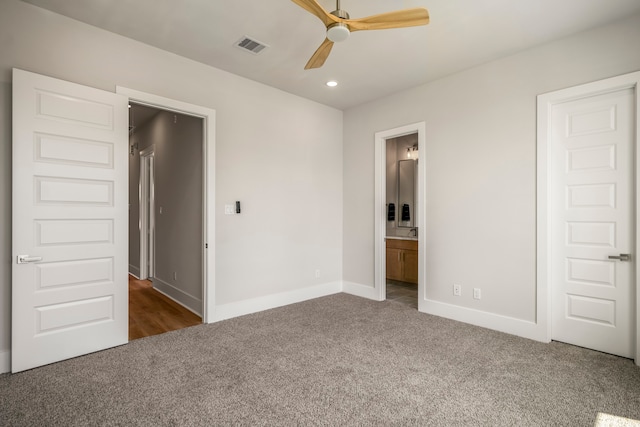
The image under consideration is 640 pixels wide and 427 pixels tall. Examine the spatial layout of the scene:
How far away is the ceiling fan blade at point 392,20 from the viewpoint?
2.06m

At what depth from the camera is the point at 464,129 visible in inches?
145

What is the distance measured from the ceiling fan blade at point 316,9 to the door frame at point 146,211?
4545mm

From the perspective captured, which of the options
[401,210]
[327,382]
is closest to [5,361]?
[327,382]

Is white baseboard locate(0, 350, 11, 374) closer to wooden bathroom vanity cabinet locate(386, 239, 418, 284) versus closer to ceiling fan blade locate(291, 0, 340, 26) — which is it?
ceiling fan blade locate(291, 0, 340, 26)

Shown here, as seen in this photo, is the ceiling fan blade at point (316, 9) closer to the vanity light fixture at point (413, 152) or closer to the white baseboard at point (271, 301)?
the white baseboard at point (271, 301)

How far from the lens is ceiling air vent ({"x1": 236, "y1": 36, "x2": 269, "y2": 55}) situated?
3.06 meters

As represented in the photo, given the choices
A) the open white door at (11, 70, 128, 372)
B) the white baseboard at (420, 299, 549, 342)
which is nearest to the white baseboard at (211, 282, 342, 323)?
the open white door at (11, 70, 128, 372)

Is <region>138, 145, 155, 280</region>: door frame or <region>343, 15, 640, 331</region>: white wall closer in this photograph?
<region>343, 15, 640, 331</region>: white wall

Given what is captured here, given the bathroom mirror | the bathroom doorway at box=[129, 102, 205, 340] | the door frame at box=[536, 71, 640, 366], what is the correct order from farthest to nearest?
1. the bathroom mirror
2. the bathroom doorway at box=[129, 102, 205, 340]
3. the door frame at box=[536, 71, 640, 366]

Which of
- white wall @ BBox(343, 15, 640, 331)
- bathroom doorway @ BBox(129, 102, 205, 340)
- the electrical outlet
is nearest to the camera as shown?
white wall @ BBox(343, 15, 640, 331)

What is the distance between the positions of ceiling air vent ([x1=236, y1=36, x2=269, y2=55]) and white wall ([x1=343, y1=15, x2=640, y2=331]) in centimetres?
193

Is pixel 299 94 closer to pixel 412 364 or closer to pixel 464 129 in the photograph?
pixel 464 129

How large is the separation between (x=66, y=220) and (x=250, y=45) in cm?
Result: 218

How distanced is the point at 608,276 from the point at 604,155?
3.39 feet
